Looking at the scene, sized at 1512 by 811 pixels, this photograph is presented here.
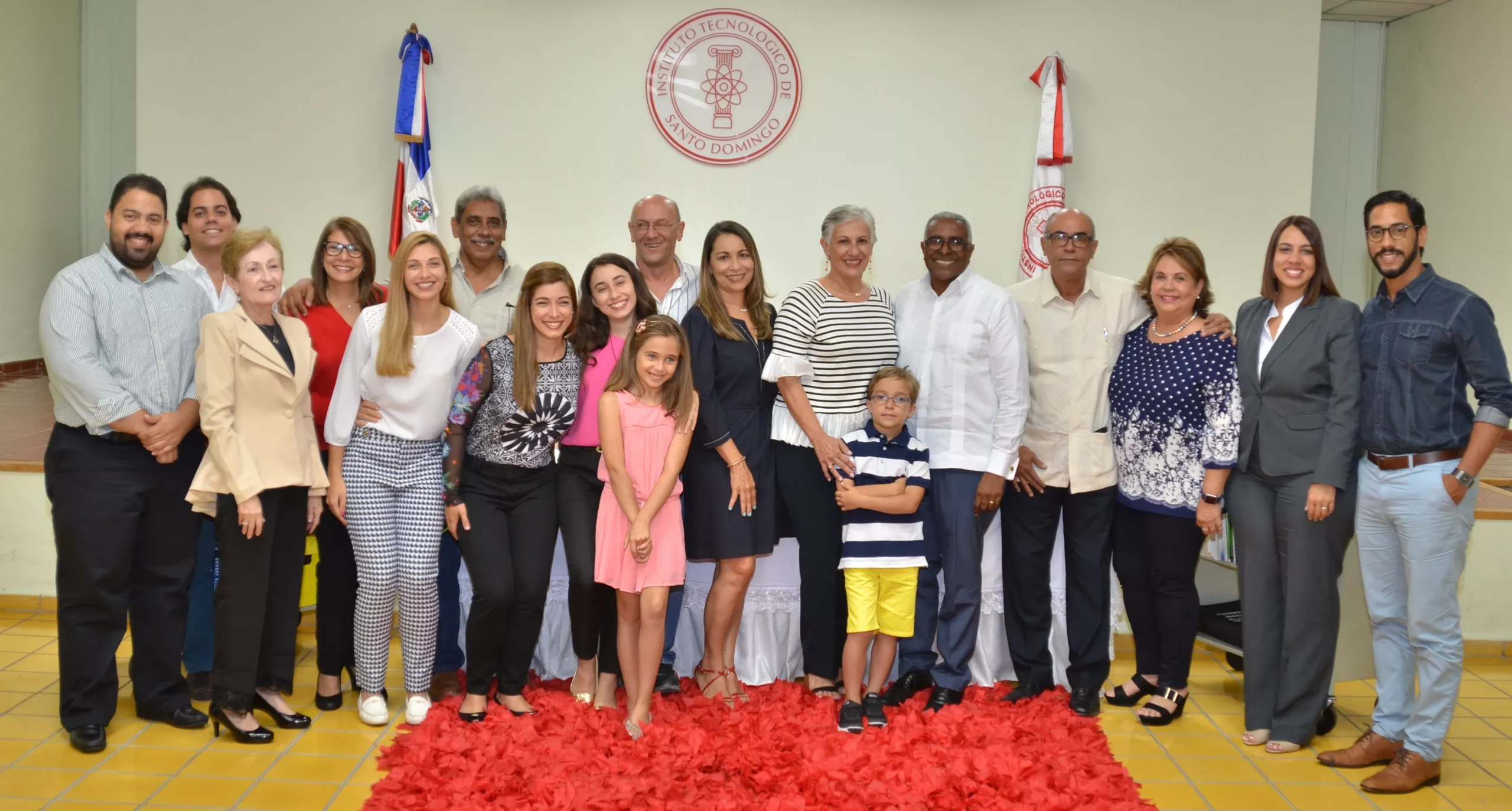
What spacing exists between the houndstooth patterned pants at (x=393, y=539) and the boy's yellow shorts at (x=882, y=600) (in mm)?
1338

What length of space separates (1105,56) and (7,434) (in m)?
6.21

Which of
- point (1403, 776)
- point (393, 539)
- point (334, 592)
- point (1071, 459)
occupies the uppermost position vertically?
point (1071, 459)

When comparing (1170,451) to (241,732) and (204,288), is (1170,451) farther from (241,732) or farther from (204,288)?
(204,288)

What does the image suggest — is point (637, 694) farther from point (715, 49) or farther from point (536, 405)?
point (715, 49)

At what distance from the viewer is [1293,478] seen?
335cm

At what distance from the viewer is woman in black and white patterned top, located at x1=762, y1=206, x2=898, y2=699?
3.52 metres

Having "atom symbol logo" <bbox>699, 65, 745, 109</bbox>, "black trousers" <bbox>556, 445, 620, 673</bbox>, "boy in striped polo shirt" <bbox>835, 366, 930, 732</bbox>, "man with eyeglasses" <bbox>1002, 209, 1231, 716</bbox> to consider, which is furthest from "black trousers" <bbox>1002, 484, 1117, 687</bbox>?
"atom symbol logo" <bbox>699, 65, 745, 109</bbox>

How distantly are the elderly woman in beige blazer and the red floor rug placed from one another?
1.88ft

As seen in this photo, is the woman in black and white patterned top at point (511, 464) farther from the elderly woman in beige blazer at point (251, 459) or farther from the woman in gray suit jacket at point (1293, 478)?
the woman in gray suit jacket at point (1293, 478)

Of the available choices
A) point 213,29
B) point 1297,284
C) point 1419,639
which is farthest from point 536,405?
point 213,29

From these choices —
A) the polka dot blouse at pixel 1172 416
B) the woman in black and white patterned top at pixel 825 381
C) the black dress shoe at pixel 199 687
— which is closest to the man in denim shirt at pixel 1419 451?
the polka dot blouse at pixel 1172 416

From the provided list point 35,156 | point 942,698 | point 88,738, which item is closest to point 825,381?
point 942,698

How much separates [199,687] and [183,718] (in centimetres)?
24

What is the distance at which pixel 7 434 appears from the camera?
534 cm
